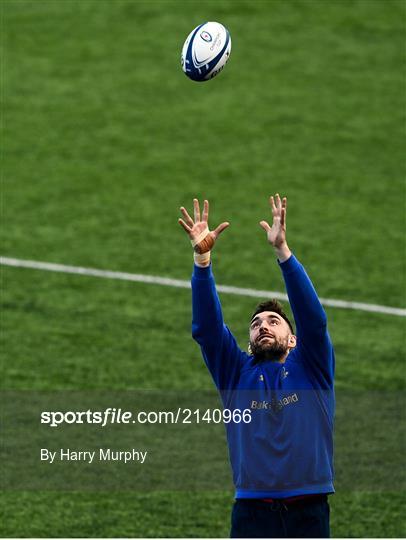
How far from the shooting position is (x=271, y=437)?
6.82 metres

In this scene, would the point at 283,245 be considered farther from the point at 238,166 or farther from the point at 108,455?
the point at 238,166

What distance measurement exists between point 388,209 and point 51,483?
720 centimetres

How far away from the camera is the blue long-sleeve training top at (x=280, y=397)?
6785 millimetres

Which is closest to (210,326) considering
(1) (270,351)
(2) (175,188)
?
(1) (270,351)

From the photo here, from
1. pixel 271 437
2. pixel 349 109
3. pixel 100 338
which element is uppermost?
pixel 349 109

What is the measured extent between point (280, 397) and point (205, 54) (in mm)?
3787

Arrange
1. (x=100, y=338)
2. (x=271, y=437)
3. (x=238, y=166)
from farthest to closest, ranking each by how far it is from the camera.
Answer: (x=238, y=166) < (x=100, y=338) < (x=271, y=437)

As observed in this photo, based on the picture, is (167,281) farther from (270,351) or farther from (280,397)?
(280,397)

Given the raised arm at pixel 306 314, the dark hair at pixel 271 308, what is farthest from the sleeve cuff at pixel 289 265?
the dark hair at pixel 271 308

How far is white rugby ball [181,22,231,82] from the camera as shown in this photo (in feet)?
32.4

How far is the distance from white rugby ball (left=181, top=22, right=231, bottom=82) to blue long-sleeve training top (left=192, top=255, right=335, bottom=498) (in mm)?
3154

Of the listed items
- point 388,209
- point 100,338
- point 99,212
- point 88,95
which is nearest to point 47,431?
point 100,338

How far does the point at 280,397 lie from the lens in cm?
688

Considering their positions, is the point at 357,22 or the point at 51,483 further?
the point at 357,22
